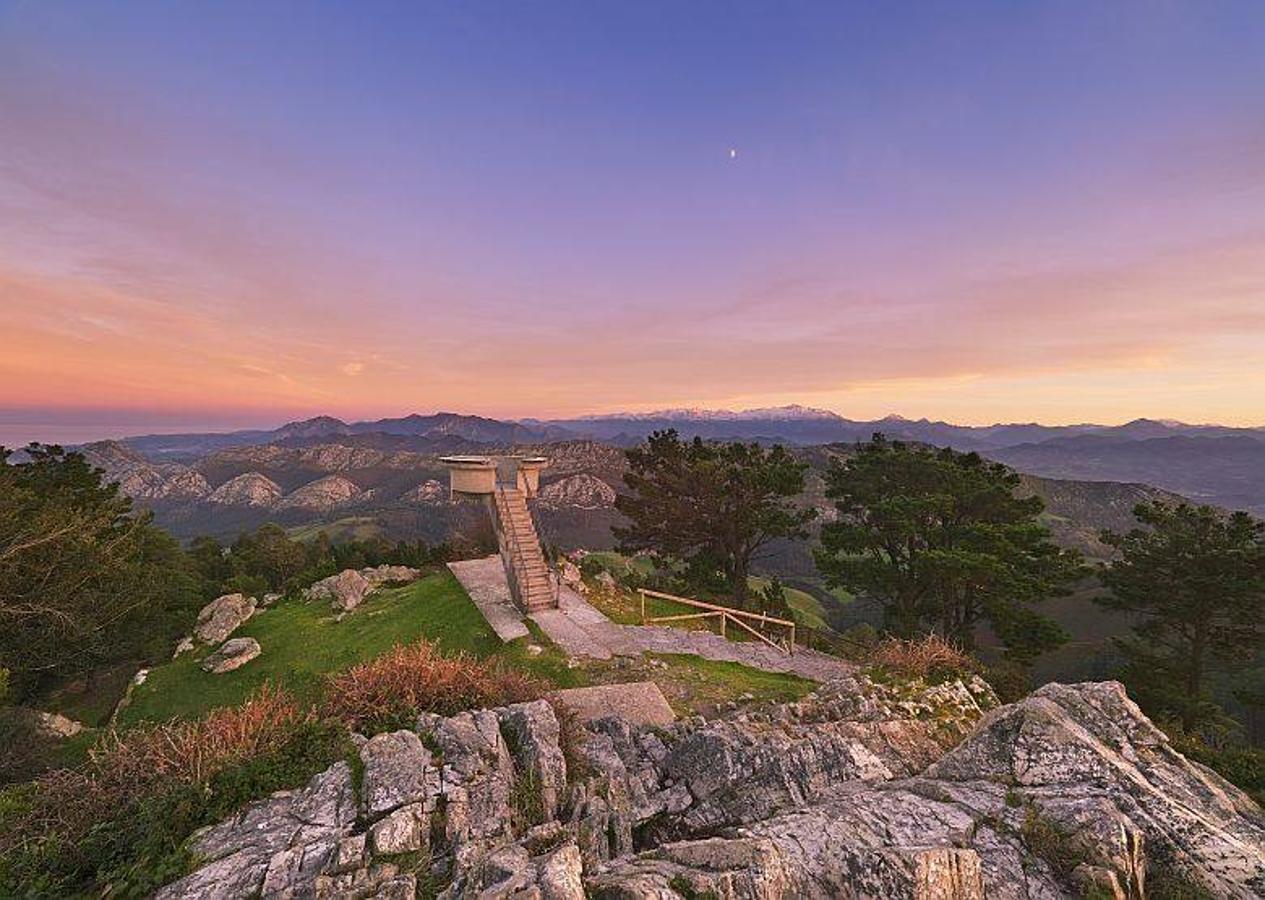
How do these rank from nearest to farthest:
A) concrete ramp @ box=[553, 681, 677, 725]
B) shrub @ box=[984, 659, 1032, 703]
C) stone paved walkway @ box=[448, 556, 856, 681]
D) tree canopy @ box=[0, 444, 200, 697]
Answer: concrete ramp @ box=[553, 681, 677, 725], shrub @ box=[984, 659, 1032, 703], stone paved walkway @ box=[448, 556, 856, 681], tree canopy @ box=[0, 444, 200, 697]

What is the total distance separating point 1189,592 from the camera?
25.0 meters

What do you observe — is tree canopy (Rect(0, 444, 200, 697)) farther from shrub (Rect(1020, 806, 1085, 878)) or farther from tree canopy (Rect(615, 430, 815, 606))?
shrub (Rect(1020, 806, 1085, 878))

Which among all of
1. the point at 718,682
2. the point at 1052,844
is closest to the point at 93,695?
the point at 718,682

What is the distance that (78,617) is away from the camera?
22.1m

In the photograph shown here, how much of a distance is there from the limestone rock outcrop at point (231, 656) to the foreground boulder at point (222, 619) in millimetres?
2804

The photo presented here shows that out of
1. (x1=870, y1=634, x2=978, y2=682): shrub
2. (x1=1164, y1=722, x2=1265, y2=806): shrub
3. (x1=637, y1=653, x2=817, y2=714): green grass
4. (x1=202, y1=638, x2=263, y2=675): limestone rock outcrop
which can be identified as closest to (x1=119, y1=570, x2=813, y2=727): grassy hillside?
(x1=637, y1=653, x2=817, y2=714): green grass

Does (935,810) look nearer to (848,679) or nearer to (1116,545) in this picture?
(848,679)

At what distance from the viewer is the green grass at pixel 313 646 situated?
18500 millimetres

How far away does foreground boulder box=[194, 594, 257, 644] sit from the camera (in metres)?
24.2

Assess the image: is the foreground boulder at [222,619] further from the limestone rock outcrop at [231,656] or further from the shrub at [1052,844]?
the shrub at [1052,844]

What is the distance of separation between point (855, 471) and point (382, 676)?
1108 inches

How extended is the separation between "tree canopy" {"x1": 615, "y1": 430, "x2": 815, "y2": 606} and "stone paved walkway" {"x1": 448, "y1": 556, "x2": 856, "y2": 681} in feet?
36.0

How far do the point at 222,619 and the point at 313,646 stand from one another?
7.46 metres

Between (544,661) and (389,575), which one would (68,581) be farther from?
(544,661)
